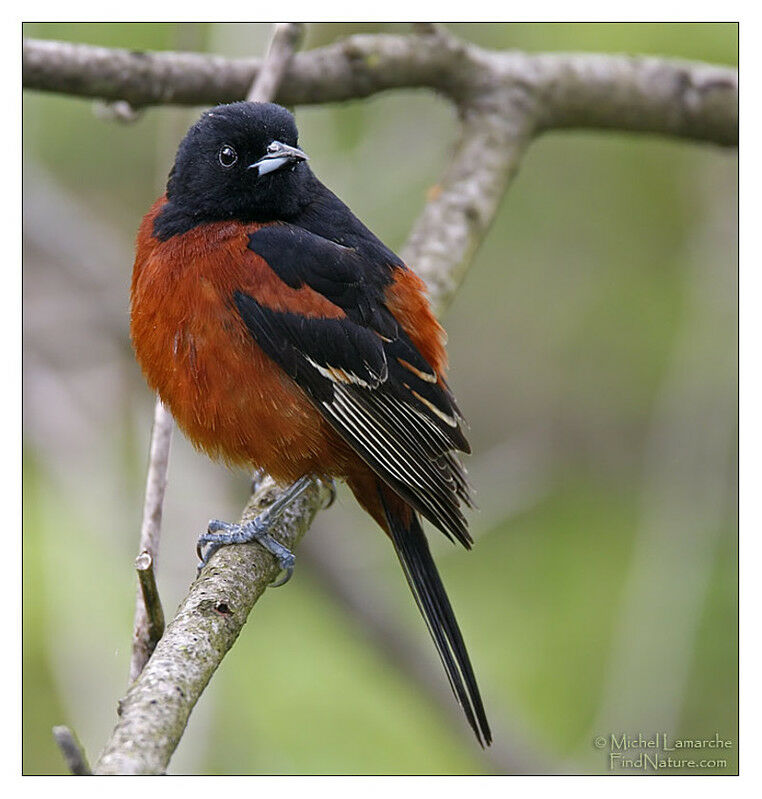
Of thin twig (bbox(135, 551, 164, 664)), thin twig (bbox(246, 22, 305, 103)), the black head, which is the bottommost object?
thin twig (bbox(135, 551, 164, 664))

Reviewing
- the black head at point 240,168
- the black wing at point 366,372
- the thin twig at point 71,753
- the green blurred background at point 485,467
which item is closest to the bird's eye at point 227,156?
the black head at point 240,168

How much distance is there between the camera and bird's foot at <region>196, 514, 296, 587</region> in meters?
3.12

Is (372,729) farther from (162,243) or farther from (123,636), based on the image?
(162,243)

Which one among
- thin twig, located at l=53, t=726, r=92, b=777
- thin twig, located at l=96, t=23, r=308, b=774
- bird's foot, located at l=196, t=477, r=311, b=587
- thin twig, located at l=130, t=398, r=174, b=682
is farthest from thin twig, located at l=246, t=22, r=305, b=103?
thin twig, located at l=53, t=726, r=92, b=777

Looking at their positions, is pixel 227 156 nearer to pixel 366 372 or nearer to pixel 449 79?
pixel 366 372

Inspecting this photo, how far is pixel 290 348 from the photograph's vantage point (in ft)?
10.9

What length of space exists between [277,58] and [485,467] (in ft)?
6.49

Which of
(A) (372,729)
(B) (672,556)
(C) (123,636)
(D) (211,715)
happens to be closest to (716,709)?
(B) (672,556)

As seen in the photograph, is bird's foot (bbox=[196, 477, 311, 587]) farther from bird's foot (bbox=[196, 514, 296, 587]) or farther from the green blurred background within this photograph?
the green blurred background

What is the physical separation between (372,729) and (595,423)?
8.27 ft

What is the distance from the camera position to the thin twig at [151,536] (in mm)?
2693

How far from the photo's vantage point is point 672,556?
4.38 m

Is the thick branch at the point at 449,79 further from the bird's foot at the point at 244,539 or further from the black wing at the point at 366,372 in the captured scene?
the bird's foot at the point at 244,539
